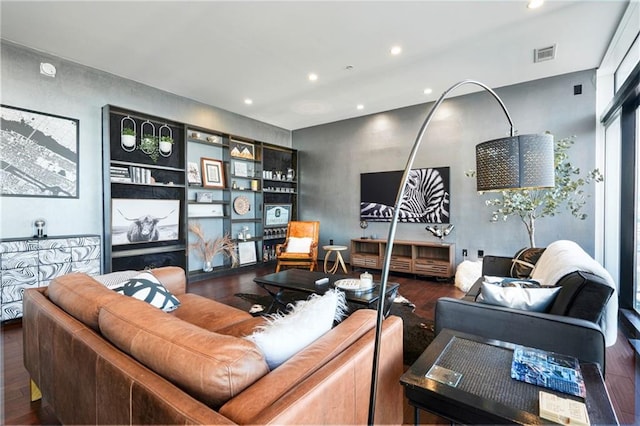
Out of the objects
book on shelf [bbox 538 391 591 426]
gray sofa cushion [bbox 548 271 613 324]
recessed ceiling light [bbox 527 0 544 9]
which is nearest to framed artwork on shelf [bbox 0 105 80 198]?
book on shelf [bbox 538 391 591 426]

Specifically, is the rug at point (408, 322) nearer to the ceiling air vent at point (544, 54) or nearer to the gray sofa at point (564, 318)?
the gray sofa at point (564, 318)

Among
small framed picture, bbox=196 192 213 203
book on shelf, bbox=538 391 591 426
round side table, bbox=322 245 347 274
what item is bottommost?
round side table, bbox=322 245 347 274

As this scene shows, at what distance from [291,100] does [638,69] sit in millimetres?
4143

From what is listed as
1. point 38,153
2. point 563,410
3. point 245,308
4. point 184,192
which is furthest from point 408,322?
point 38,153

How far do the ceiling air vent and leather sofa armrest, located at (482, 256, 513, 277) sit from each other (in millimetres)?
2478

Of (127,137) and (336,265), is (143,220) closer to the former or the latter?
(127,137)

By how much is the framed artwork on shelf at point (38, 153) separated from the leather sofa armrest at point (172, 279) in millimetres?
2129

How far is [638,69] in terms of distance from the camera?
2.46 m

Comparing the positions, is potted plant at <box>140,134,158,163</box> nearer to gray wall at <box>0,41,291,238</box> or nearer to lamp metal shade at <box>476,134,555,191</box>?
gray wall at <box>0,41,291,238</box>

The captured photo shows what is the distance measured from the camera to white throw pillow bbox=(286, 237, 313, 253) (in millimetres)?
5285

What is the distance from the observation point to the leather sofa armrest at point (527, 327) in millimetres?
1477

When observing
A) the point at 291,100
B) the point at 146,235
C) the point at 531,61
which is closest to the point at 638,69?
the point at 531,61

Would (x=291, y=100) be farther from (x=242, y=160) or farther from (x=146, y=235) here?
(x=146, y=235)

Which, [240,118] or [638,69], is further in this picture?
[240,118]
